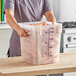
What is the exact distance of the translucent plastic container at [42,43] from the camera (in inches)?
57.4

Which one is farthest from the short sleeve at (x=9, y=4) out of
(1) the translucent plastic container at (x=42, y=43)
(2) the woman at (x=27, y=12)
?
(1) the translucent plastic container at (x=42, y=43)

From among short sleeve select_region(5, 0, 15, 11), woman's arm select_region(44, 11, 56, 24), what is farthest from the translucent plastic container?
woman's arm select_region(44, 11, 56, 24)

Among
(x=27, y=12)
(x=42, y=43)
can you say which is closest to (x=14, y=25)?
(x=42, y=43)

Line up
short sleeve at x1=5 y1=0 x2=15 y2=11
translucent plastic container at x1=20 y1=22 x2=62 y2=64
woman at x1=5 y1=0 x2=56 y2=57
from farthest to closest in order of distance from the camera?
woman at x1=5 y1=0 x2=56 y2=57, short sleeve at x1=5 y1=0 x2=15 y2=11, translucent plastic container at x1=20 y1=22 x2=62 y2=64

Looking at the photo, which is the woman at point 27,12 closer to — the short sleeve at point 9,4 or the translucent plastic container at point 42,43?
the short sleeve at point 9,4

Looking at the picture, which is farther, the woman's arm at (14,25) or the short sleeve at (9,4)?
the short sleeve at (9,4)

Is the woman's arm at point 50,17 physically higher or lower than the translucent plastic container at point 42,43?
higher

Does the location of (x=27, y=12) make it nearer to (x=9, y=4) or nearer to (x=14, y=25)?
(x=9, y=4)

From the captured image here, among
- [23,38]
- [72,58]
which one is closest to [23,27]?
[23,38]

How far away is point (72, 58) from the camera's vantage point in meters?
1.66

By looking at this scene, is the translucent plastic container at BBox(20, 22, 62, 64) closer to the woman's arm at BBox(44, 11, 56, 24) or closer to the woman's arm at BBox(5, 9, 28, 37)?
the woman's arm at BBox(5, 9, 28, 37)

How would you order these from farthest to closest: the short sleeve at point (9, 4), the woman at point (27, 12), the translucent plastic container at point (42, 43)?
the woman at point (27, 12) → the short sleeve at point (9, 4) → the translucent plastic container at point (42, 43)

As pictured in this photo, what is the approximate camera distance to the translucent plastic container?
4.78 ft

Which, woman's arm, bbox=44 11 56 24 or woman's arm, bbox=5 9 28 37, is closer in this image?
woman's arm, bbox=5 9 28 37
